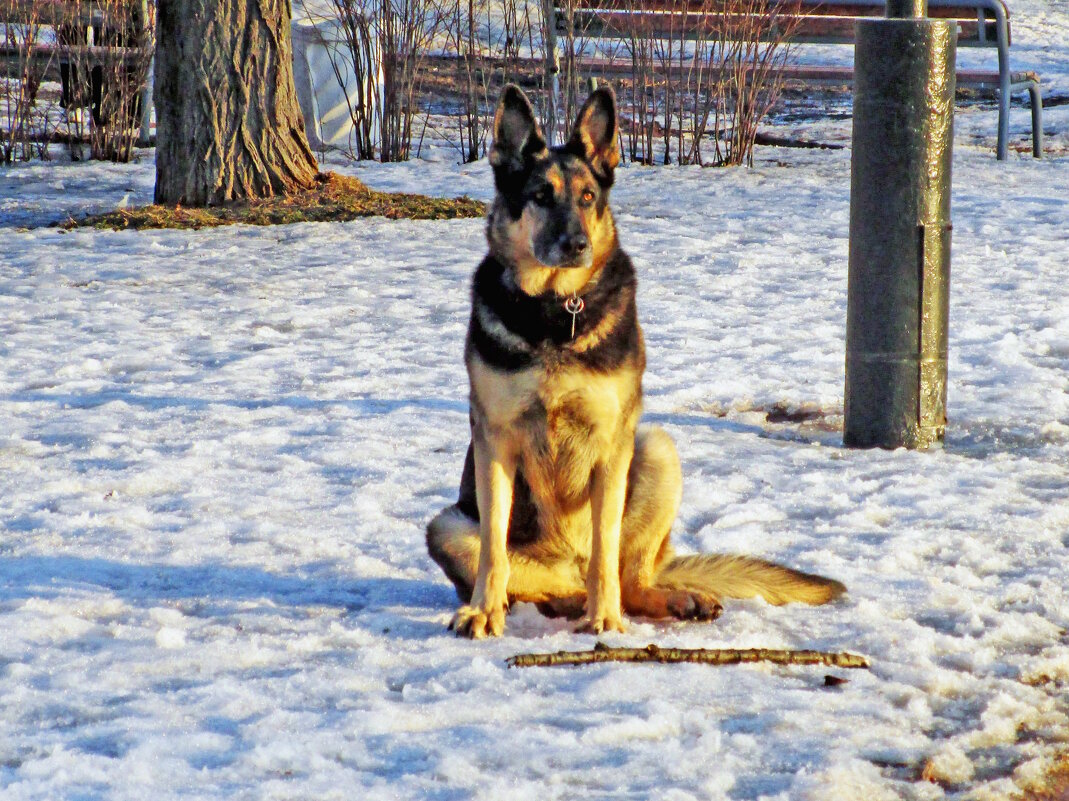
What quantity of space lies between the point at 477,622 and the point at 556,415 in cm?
61

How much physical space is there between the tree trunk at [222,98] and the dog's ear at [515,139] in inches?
235

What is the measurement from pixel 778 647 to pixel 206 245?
6.76 meters

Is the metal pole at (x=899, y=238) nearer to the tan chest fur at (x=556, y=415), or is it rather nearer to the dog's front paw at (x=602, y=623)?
the tan chest fur at (x=556, y=415)

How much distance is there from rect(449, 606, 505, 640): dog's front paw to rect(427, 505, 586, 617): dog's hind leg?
15cm

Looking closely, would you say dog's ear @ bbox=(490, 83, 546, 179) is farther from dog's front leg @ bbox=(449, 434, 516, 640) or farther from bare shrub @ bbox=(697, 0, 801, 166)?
bare shrub @ bbox=(697, 0, 801, 166)

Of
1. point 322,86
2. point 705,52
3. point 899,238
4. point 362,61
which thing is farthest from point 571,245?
point 322,86

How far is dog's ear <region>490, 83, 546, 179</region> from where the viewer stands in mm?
4020

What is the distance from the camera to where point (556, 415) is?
3.67 meters

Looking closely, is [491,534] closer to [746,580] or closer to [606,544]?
[606,544]

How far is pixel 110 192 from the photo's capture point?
11.1 m

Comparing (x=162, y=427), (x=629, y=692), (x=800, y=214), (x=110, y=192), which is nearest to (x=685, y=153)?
(x=800, y=214)

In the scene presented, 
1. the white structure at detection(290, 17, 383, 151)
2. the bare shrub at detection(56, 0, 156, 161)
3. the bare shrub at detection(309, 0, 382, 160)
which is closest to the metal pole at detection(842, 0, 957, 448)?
the bare shrub at detection(309, 0, 382, 160)

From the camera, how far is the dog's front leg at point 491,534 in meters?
3.68

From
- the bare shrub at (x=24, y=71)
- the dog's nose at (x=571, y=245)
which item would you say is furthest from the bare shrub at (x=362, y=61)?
the dog's nose at (x=571, y=245)
